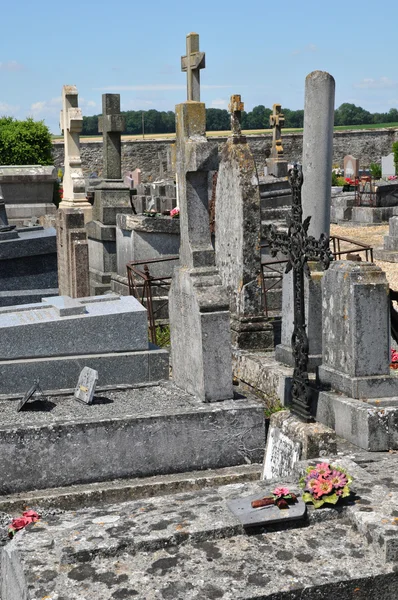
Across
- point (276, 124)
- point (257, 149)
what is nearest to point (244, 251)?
point (276, 124)

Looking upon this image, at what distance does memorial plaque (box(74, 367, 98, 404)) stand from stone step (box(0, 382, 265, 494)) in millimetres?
54

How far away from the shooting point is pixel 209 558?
3666mm

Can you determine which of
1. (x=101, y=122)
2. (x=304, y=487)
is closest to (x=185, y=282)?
(x=304, y=487)

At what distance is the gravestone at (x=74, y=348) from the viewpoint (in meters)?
6.59

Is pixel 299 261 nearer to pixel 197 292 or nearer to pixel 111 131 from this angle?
pixel 197 292

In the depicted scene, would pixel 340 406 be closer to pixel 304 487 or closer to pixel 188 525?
pixel 304 487

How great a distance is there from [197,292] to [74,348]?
Result: 113 cm

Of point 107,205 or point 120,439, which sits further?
point 107,205

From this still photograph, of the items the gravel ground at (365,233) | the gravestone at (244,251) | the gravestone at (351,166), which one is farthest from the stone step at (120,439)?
the gravestone at (351,166)

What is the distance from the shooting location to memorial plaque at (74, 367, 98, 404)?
6293 millimetres

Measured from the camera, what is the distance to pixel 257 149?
43.6 meters

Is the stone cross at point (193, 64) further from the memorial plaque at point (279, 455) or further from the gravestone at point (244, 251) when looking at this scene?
the memorial plaque at point (279, 455)

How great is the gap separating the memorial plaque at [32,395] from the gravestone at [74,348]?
0.24m

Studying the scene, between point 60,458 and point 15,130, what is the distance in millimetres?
19423
